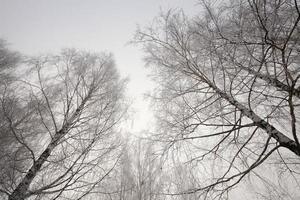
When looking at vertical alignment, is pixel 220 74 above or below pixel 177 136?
above

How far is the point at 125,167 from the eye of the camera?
17.4ft

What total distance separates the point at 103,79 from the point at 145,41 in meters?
1.70

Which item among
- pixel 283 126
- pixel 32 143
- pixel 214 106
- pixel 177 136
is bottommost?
pixel 177 136

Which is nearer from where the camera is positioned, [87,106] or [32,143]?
[87,106]

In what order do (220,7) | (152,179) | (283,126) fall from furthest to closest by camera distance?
(152,179) < (220,7) < (283,126)

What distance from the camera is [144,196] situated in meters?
4.69

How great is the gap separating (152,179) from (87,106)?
8.37ft

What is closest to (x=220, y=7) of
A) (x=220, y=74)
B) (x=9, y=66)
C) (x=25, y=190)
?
(x=220, y=74)

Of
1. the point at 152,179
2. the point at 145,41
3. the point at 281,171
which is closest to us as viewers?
the point at 281,171

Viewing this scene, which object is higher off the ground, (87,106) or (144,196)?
(87,106)

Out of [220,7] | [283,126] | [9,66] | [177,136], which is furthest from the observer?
[9,66]

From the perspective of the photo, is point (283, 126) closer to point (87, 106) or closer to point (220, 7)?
point (220, 7)

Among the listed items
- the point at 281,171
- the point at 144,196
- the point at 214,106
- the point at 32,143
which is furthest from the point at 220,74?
the point at 32,143

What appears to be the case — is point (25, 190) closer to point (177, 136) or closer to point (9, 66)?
point (177, 136)
